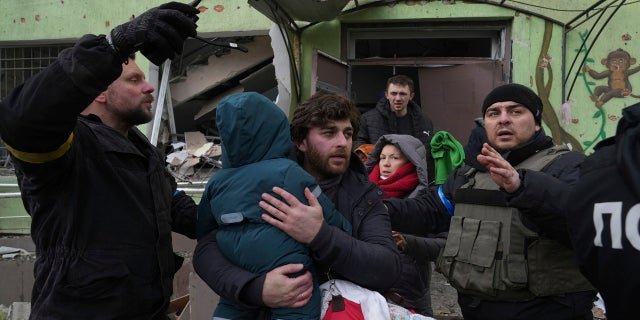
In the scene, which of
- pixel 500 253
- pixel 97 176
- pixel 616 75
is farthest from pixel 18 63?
pixel 616 75

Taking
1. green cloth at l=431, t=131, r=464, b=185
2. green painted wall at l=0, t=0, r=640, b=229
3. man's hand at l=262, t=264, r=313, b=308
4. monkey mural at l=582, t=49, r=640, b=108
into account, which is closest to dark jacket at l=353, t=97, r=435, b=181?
green cloth at l=431, t=131, r=464, b=185

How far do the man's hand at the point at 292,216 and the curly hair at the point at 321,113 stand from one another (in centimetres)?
39

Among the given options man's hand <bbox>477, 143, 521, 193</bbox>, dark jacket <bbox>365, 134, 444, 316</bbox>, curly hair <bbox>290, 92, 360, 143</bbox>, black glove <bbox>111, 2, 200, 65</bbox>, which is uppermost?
black glove <bbox>111, 2, 200, 65</bbox>

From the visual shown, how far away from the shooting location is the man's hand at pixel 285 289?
1563mm

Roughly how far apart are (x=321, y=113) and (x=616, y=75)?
208 inches

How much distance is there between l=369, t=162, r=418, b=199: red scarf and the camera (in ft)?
9.62

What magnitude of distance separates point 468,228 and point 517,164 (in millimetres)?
352

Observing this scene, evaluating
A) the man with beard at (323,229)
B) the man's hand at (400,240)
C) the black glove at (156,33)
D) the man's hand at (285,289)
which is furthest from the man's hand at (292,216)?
the man's hand at (400,240)

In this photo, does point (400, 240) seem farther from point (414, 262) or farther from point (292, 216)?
point (292, 216)

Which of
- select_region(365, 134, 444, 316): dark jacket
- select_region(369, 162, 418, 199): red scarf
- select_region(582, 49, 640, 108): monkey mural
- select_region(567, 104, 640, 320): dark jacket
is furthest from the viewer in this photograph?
select_region(582, 49, 640, 108): monkey mural

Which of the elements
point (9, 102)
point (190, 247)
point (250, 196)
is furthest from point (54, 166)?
point (190, 247)

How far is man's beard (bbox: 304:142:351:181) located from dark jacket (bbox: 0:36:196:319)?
1.95ft

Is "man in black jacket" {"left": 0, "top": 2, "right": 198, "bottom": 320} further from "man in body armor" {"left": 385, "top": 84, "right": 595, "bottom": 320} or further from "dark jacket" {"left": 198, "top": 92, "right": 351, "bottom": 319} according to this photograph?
"man in body armor" {"left": 385, "top": 84, "right": 595, "bottom": 320}

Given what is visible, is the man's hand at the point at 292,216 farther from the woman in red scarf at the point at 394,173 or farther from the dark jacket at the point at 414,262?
the woman in red scarf at the point at 394,173
